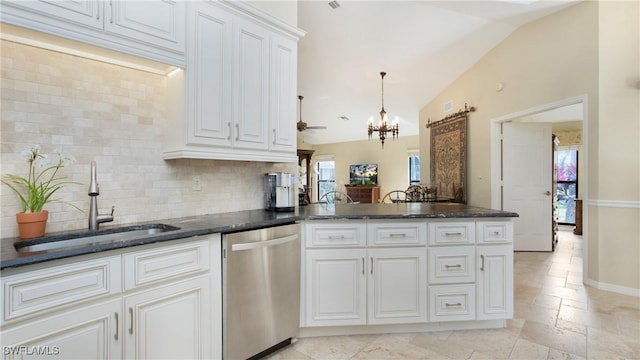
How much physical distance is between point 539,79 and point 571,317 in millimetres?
2966

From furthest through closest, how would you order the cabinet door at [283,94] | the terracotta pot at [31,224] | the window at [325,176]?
the window at [325,176] < the cabinet door at [283,94] < the terracotta pot at [31,224]

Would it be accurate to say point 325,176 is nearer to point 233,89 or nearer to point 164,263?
point 233,89

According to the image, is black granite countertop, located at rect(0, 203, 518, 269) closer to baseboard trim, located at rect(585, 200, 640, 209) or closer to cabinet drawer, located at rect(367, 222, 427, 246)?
cabinet drawer, located at rect(367, 222, 427, 246)

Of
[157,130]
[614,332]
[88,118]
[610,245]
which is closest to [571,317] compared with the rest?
[614,332]

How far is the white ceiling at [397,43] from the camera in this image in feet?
12.7

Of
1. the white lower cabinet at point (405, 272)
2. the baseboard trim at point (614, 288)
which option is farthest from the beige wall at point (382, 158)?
the white lower cabinet at point (405, 272)

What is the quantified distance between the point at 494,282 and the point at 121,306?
93.2 inches

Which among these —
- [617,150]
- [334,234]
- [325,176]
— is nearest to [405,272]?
[334,234]

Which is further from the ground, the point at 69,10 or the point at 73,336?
the point at 69,10

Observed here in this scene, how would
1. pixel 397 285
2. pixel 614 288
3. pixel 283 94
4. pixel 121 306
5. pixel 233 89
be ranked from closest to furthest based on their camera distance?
pixel 121 306
pixel 233 89
pixel 397 285
pixel 283 94
pixel 614 288

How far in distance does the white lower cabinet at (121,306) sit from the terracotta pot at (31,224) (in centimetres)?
45

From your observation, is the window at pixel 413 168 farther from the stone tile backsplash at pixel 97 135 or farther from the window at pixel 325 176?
the stone tile backsplash at pixel 97 135

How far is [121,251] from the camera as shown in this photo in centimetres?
137

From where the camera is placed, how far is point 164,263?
1.51m
